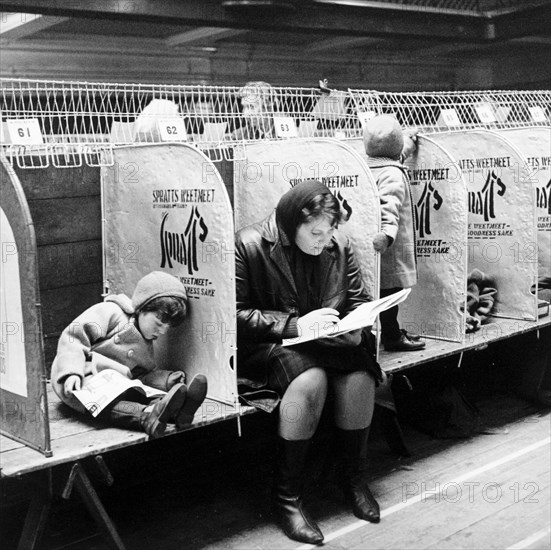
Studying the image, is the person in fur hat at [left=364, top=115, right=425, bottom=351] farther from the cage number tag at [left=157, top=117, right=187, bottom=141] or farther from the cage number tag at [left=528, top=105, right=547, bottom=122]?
the cage number tag at [left=528, top=105, right=547, bottom=122]

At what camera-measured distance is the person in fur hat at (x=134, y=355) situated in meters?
2.53

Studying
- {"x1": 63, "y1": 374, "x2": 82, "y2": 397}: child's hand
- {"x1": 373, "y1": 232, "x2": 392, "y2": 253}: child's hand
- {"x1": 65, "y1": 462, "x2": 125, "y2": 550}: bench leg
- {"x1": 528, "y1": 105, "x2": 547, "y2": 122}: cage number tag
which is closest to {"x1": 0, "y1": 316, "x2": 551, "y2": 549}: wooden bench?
{"x1": 65, "y1": 462, "x2": 125, "y2": 550}: bench leg

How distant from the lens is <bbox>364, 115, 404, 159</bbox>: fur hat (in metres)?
3.46

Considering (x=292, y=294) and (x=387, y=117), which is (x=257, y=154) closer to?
(x=387, y=117)

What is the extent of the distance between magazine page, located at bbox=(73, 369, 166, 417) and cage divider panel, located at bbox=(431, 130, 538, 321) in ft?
7.24

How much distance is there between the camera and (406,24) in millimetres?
5367

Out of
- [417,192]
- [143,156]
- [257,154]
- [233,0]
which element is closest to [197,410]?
[143,156]

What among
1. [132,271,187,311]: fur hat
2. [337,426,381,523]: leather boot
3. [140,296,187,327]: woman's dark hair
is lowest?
[337,426,381,523]: leather boot

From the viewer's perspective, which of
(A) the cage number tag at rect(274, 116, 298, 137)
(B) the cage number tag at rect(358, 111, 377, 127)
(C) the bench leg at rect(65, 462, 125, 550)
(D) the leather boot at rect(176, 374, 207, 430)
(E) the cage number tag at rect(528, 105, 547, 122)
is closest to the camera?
(C) the bench leg at rect(65, 462, 125, 550)

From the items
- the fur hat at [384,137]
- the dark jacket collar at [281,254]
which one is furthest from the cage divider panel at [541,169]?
the dark jacket collar at [281,254]

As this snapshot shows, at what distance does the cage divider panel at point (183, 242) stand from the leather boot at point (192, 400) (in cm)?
26

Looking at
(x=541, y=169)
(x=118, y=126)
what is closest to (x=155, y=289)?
(x=118, y=126)

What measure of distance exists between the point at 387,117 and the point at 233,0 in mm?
1418

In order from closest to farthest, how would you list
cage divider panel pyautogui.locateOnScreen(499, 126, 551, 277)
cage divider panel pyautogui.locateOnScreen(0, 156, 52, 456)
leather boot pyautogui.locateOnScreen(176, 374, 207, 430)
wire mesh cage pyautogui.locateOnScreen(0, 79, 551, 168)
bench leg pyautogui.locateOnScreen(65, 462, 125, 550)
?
cage divider panel pyautogui.locateOnScreen(0, 156, 52, 456), bench leg pyautogui.locateOnScreen(65, 462, 125, 550), leather boot pyautogui.locateOnScreen(176, 374, 207, 430), wire mesh cage pyautogui.locateOnScreen(0, 79, 551, 168), cage divider panel pyautogui.locateOnScreen(499, 126, 551, 277)
